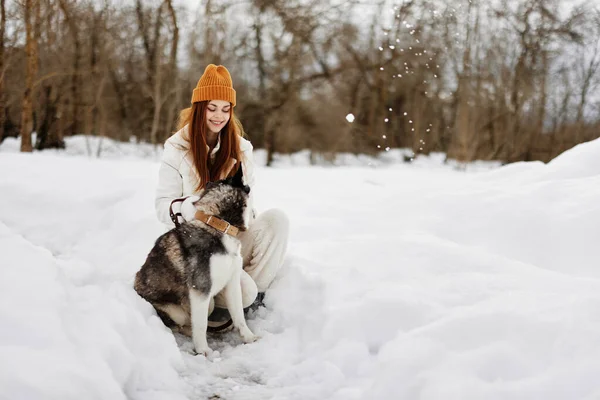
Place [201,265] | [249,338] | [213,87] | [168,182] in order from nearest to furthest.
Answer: [201,265], [249,338], [213,87], [168,182]

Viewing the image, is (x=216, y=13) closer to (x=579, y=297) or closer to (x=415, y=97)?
(x=415, y=97)

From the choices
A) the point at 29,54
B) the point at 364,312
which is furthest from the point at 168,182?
the point at 29,54

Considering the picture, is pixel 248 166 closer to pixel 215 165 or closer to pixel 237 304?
pixel 215 165

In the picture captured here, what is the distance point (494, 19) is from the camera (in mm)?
16938

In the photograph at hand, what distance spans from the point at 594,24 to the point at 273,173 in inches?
522

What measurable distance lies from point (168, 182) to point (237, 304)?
1.04 meters

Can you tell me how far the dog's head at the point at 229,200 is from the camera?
311 cm

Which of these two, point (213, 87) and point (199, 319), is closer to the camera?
point (199, 319)

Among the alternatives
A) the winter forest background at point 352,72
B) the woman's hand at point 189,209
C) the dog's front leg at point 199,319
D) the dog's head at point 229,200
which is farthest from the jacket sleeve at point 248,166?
the winter forest background at point 352,72

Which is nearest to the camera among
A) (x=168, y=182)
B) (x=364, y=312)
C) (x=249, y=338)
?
(x=364, y=312)

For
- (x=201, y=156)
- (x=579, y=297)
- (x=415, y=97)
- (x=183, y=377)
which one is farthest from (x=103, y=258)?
(x=415, y=97)

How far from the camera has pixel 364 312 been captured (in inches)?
121

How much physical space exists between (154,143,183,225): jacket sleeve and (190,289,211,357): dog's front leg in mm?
740

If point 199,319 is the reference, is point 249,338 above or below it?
below
